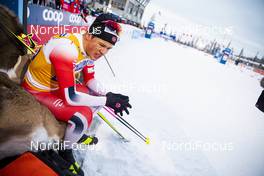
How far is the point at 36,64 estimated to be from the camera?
71.3 inches

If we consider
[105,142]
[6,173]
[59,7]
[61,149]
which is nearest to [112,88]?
[105,142]

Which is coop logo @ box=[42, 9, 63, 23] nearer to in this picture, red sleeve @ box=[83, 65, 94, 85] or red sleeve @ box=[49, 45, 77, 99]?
red sleeve @ box=[83, 65, 94, 85]

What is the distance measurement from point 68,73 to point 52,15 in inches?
221

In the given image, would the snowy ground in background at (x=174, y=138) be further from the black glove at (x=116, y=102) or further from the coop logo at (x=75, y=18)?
the coop logo at (x=75, y=18)

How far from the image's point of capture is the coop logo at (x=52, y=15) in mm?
5751

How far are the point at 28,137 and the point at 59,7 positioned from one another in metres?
7.96

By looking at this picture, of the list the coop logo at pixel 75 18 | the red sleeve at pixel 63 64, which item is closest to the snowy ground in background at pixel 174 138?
the red sleeve at pixel 63 64

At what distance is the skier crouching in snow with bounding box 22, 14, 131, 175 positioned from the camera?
168cm

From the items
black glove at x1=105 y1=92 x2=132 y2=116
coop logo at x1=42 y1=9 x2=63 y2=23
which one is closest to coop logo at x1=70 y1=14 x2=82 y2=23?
coop logo at x1=42 y1=9 x2=63 y2=23

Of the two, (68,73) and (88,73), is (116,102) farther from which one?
(88,73)

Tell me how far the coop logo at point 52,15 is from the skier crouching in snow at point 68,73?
4743mm

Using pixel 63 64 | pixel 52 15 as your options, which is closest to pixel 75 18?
pixel 52 15

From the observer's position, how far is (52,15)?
6.20 meters

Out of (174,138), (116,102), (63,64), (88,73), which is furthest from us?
(174,138)
